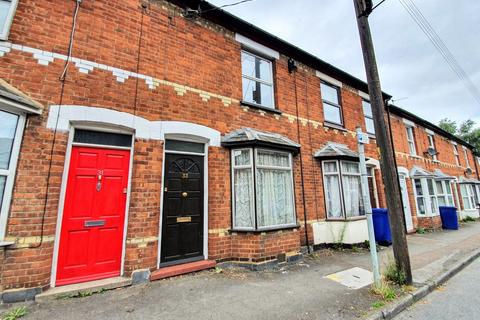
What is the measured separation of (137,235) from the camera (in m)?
4.50

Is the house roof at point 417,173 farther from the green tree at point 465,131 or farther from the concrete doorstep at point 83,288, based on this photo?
the green tree at point 465,131

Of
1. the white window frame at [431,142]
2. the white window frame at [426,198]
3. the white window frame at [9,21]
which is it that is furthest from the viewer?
the white window frame at [431,142]

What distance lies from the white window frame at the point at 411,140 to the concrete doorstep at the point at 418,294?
873 centimetres

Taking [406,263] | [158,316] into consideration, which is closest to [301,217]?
[406,263]

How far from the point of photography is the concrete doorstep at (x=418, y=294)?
3.34 meters

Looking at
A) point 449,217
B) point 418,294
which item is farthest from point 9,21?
point 449,217

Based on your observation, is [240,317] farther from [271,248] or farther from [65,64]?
[65,64]

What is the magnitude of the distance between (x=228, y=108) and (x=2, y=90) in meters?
4.24

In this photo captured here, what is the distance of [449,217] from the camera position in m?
12.1

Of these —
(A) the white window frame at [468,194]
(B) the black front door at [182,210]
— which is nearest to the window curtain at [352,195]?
(B) the black front door at [182,210]

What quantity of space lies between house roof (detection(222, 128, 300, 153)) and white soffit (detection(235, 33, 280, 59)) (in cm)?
265

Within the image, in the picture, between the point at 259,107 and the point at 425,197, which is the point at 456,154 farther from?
the point at 259,107

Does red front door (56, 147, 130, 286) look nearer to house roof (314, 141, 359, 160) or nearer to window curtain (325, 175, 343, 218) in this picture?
house roof (314, 141, 359, 160)

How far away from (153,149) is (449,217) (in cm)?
1493
